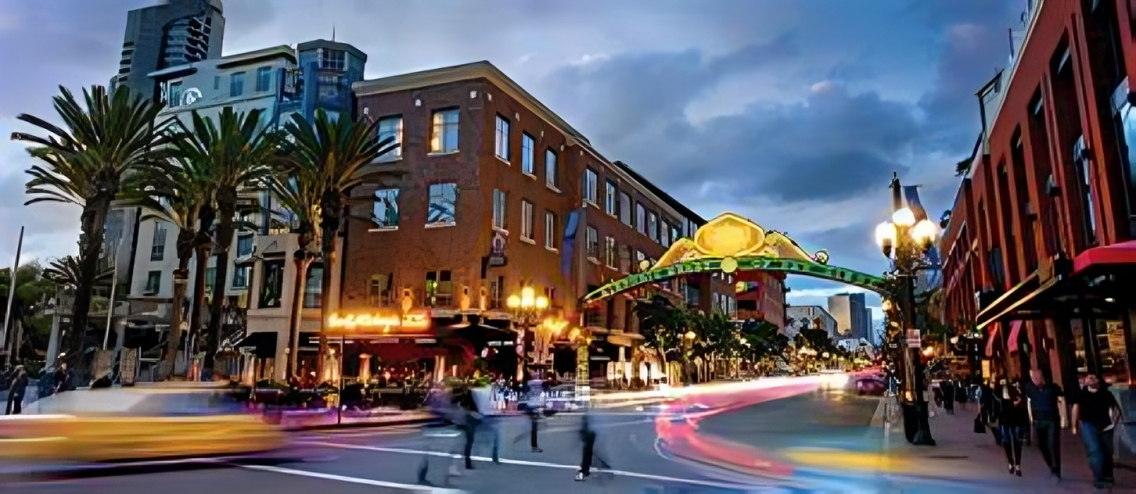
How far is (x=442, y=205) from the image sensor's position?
133 feet

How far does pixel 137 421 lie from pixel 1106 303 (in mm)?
19035

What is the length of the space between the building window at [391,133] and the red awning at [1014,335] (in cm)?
2897

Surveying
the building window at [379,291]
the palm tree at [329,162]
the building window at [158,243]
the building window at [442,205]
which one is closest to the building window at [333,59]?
the building window at [158,243]

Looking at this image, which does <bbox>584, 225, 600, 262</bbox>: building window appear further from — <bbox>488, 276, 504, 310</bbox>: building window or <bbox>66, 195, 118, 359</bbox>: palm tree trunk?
<bbox>66, 195, 118, 359</bbox>: palm tree trunk

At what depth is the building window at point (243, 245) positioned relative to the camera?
172 ft

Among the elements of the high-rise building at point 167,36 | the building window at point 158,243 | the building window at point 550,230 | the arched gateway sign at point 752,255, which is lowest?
the arched gateway sign at point 752,255

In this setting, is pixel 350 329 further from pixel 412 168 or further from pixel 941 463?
pixel 941 463

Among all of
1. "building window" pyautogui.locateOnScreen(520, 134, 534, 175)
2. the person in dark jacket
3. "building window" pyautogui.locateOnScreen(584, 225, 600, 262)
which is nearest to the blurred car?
"building window" pyautogui.locateOnScreen(584, 225, 600, 262)

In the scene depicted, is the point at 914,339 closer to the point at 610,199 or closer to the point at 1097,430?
the point at 1097,430

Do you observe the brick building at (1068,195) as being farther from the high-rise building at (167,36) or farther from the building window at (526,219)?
the high-rise building at (167,36)

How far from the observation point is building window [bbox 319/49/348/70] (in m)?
59.9

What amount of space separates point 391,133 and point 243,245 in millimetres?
16752

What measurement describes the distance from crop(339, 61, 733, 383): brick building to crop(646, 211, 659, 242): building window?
16753 mm

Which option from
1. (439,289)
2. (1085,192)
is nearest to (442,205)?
(439,289)
